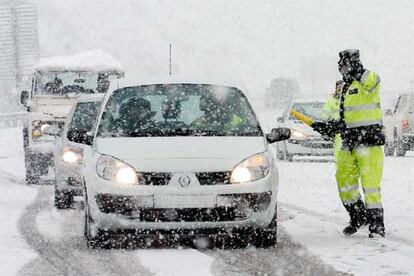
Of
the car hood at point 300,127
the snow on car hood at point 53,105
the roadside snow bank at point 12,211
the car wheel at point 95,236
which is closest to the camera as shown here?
the roadside snow bank at point 12,211

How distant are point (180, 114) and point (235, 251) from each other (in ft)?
5.96

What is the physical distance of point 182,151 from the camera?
8383 mm

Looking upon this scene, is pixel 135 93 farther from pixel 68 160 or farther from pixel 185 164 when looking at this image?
pixel 68 160

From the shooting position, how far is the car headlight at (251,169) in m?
8.25

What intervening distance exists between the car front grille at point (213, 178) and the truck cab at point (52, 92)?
29.7ft

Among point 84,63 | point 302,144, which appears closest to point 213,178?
point 84,63

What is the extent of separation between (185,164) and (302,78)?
11565cm

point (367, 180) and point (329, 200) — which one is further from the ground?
point (367, 180)

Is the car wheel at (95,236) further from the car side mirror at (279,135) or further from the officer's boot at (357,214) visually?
the officer's boot at (357,214)

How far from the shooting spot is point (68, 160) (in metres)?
13.2

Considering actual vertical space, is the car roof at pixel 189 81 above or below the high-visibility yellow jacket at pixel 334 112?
above

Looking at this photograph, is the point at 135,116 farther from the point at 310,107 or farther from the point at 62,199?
the point at 310,107

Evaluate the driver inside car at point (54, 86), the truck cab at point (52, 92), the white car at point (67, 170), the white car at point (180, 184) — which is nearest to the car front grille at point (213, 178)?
the white car at point (180, 184)

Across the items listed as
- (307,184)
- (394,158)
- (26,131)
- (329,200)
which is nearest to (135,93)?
(329,200)
